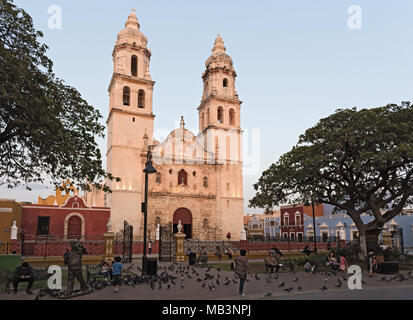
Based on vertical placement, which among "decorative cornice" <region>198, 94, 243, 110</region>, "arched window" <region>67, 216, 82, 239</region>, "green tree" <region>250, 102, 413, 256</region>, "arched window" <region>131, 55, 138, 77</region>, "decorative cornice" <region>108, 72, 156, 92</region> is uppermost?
"arched window" <region>131, 55, 138, 77</region>

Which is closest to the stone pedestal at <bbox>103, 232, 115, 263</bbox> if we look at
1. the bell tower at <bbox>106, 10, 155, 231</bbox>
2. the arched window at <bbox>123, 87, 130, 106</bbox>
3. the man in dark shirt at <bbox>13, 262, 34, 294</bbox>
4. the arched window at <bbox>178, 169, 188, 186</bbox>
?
the man in dark shirt at <bbox>13, 262, 34, 294</bbox>

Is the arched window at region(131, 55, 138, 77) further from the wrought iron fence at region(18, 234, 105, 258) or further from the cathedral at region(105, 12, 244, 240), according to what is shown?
the wrought iron fence at region(18, 234, 105, 258)

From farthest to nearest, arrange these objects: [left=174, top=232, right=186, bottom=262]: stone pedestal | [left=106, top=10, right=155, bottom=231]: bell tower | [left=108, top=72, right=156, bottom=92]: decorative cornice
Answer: [left=108, top=72, right=156, bottom=92]: decorative cornice < [left=106, top=10, right=155, bottom=231]: bell tower < [left=174, top=232, right=186, bottom=262]: stone pedestal

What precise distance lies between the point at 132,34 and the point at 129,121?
31.1 ft

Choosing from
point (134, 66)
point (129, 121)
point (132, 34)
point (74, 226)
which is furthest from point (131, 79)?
point (74, 226)

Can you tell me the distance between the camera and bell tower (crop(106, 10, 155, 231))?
29.8 metres

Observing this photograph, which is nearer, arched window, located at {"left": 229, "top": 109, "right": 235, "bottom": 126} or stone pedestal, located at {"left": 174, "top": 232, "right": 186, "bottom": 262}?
stone pedestal, located at {"left": 174, "top": 232, "right": 186, "bottom": 262}

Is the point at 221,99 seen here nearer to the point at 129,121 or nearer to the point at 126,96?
the point at 126,96

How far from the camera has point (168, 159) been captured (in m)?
32.9

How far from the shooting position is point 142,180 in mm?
31031

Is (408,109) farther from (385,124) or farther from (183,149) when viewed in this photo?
(183,149)

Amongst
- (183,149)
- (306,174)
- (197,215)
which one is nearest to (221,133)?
(183,149)

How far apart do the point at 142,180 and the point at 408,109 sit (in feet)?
73.5

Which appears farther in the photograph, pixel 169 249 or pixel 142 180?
pixel 142 180
